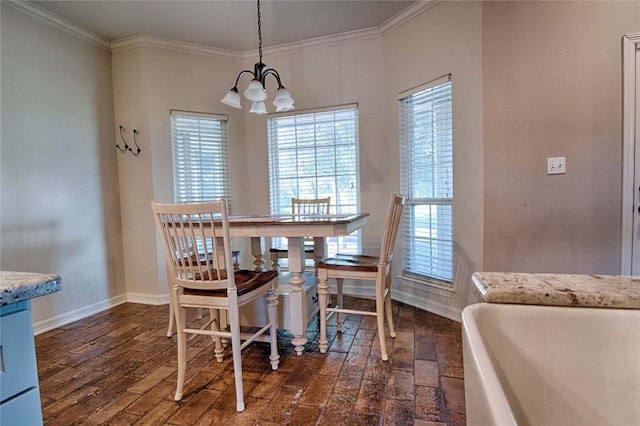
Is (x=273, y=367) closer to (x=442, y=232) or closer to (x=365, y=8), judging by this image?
(x=442, y=232)

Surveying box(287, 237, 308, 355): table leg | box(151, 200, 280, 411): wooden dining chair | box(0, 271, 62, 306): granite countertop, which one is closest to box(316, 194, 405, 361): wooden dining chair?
box(287, 237, 308, 355): table leg

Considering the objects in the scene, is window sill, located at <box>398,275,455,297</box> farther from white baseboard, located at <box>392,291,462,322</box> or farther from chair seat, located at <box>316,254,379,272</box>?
chair seat, located at <box>316,254,379,272</box>

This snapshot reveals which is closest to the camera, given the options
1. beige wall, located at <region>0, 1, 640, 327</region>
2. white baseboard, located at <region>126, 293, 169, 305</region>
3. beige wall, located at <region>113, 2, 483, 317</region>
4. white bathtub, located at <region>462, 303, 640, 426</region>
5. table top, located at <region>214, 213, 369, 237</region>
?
white bathtub, located at <region>462, 303, 640, 426</region>

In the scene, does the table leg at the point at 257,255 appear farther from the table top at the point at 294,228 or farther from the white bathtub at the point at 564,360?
the white bathtub at the point at 564,360

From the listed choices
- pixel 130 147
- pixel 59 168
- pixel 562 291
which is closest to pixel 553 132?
pixel 562 291

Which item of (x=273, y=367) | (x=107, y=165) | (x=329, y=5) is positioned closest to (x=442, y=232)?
(x=273, y=367)

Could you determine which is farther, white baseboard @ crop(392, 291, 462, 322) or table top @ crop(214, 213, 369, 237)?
white baseboard @ crop(392, 291, 462, 322)

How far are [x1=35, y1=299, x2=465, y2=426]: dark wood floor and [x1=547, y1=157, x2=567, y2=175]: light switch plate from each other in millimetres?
1323

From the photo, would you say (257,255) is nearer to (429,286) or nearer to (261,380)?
(261,380)

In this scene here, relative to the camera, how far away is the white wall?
8.28ft

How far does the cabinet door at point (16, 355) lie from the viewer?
62 centimetres

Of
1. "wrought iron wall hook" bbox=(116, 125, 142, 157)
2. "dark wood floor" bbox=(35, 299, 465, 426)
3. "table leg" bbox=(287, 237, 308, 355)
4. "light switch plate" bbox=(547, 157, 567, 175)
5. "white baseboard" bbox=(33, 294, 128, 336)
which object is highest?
"wrought iron wall hook" bbox=(116, 125, 142, 157)

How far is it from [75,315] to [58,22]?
2596 millimetres

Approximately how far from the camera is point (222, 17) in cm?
297
